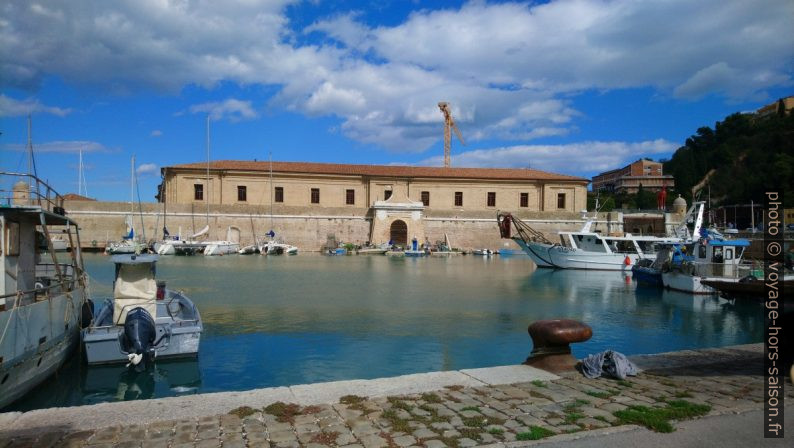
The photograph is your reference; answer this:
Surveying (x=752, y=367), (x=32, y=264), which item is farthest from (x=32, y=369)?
(x=752, y=367)

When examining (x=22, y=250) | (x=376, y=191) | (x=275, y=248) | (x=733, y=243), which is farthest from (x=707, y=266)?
(x=376, y=191)

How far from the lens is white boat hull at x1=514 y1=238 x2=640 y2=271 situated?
114ft

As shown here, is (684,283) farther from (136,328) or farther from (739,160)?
(739,160)

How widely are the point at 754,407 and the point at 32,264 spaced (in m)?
10.8

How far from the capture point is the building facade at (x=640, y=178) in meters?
95.2

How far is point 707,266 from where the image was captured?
71.0ft

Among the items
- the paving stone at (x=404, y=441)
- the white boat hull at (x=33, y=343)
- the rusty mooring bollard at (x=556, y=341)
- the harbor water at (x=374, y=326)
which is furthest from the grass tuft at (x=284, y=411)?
the white boat hull at (x=33, y=343)

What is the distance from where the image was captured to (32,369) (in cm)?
782

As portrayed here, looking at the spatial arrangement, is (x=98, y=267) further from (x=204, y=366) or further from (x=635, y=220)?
(x=635, y=220)

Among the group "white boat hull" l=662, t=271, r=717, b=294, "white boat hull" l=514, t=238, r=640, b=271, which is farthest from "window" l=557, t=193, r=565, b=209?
"white boat hull" l=662, t=271, r=717, b=294

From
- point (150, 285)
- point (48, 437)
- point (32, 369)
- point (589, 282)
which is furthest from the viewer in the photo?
point (589, 282)

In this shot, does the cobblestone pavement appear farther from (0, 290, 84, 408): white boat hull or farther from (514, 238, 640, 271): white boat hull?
(514, 238, 640, 271): white boat hull

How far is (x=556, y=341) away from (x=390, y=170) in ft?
155

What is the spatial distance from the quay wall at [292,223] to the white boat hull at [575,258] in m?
13.9
